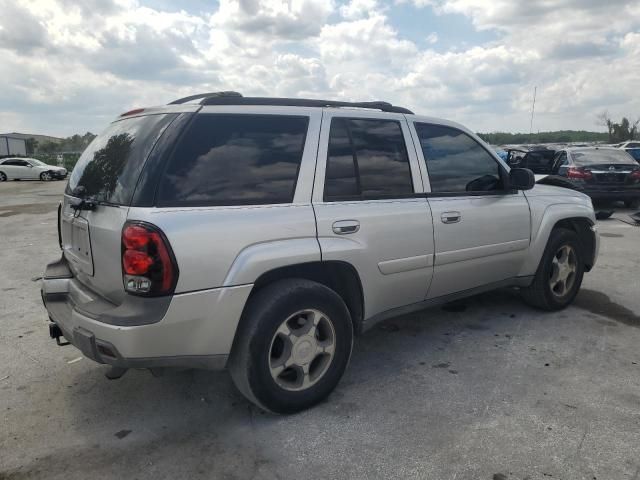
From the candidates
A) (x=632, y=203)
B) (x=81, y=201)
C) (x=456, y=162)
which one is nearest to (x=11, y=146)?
(x=632, y=203)

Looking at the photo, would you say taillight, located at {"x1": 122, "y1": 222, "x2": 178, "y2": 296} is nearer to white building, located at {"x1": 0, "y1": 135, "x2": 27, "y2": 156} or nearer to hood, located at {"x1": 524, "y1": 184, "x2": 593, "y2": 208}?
hood, located at {"x1": 524, "y1": 184, "x2": 593, "y2": 208}

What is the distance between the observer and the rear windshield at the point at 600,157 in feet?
38.2

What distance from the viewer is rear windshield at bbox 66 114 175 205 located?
265 cm

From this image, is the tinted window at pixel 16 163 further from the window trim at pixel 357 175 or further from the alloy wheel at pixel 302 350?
the alloy wheel at pixel 302 350

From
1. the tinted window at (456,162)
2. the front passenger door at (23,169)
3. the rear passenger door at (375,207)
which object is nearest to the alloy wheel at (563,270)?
the tinted window at (456,162)

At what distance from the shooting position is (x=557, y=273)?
4.71 meters

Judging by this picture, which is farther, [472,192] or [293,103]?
[472,192]

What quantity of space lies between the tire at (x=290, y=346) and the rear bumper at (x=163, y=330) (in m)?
0.11

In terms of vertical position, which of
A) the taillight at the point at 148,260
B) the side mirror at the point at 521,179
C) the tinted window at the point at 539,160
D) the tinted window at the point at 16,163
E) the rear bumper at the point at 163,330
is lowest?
the rear bumper at the point at 163,330

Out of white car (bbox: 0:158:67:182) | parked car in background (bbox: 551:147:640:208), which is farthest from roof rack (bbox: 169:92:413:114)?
white car (bbox: 0:158:67:182)

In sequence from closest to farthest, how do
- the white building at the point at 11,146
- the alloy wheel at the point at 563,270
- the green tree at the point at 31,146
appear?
the alloy wheel at the point at 563,270 → the white building at the point at 11,146 → the green tree at the point at 31,146

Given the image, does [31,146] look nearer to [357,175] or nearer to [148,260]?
[357,175]

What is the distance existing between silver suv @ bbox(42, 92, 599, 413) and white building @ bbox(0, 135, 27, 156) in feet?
217

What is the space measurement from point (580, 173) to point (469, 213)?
9101 mm
